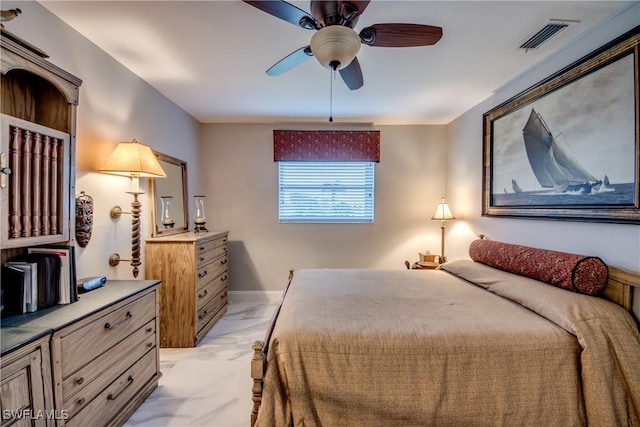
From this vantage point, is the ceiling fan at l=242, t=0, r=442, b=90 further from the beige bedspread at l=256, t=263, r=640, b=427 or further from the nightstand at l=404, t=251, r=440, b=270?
the nightstand at l=404, t=251, r=440, b=270

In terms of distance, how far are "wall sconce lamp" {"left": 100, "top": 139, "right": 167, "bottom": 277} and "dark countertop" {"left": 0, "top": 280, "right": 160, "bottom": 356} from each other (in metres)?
0.49

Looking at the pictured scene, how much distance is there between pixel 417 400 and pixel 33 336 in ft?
5.43

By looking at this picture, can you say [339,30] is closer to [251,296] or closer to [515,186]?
[515,186]

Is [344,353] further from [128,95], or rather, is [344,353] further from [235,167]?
[235,167]

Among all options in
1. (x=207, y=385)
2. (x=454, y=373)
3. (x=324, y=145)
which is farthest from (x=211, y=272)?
(x=454, y=373)

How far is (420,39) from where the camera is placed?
1.61 meters

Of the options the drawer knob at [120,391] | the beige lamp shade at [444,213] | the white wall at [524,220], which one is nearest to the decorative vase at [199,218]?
the drawer knob at [120,391]

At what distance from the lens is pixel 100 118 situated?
2119 mm

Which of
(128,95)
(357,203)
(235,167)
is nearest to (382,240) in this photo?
(357,203)

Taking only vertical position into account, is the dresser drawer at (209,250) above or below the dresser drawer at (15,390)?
above

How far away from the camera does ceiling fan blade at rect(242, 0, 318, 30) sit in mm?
1332

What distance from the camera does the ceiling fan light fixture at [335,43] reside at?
4.49 ft

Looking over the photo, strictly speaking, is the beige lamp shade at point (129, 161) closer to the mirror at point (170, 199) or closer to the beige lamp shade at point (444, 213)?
the mirror at point (170, 199)

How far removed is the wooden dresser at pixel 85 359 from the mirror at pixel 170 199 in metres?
1.03
